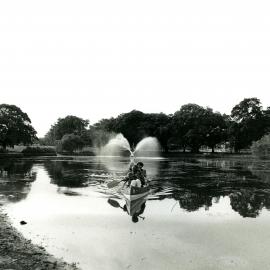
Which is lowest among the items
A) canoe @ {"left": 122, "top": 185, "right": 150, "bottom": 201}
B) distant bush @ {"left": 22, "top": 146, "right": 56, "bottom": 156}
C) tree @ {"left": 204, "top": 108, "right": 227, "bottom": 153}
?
canoe @ {"left": 122, "top": 185, "right": 150, "bottom": 201}

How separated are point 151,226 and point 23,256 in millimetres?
7963

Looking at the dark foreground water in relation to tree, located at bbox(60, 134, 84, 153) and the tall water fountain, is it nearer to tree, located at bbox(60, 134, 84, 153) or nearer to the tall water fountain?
the tall water fountain

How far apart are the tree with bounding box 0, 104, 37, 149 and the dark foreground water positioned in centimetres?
6660

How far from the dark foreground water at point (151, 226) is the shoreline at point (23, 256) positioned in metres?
0.63

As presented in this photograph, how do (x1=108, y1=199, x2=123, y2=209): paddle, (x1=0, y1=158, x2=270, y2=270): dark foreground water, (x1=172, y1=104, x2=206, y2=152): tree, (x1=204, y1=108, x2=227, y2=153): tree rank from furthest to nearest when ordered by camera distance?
(x1=204, y1=108, x2=227, y2=153): tree
(x1=172, y1=104, x2=206, y2=152): tree
(x1=108, y1=199, x2=123, y2=209): paddle
(x1=0, y1=158, x2=270, y2=270): dark foreground water

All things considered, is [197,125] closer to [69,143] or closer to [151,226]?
[69,143]

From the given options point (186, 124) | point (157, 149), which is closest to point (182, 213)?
point (186, 124)

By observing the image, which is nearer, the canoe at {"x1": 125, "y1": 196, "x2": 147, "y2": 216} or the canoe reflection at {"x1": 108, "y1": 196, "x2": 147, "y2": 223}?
the canoe reflection at {"x1": 108, "y1": 196, "x2": 147, "y2": 223}

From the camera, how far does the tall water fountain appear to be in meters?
120

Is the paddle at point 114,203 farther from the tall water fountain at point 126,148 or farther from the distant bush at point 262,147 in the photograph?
the tall water fountain at point 126,148

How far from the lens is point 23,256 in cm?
1277

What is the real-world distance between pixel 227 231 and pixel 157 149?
109 meters

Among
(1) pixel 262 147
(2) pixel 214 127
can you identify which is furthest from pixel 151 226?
(2) pixel 214 127

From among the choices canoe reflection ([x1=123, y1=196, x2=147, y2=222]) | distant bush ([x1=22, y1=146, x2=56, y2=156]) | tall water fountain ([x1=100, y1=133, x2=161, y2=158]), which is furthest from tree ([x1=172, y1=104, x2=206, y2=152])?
canoe reflection ([x1=123, y1=196, x2=147, y2=222])
